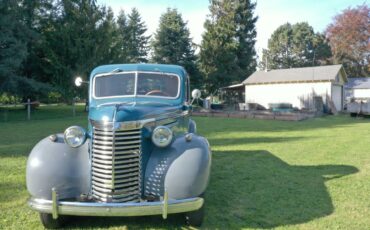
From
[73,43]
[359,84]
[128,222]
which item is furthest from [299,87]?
[128,222]

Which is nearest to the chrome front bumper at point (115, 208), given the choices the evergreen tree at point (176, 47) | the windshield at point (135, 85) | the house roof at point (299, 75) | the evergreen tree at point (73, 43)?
the windshield at point (135, 85)

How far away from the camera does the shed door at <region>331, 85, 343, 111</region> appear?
1199 inches

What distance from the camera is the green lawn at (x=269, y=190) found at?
15.0ft

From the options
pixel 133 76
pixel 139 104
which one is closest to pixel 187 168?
pixel 139 104

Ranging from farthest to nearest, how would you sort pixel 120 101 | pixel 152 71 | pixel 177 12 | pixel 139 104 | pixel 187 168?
pixel 177 12, pixel 152 71, pixel 120 101, pixel 139 104, pixel 187 168

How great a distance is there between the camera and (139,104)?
4922mm

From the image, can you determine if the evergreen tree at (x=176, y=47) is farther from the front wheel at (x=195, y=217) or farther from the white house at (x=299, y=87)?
the front wheel at (x=195, y=217)

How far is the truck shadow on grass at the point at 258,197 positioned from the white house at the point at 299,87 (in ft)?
78.1

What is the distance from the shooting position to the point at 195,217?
428cm

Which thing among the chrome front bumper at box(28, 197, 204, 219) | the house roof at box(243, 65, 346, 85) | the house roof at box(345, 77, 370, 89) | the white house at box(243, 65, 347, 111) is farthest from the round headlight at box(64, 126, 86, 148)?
the house roof at box(345, 77, 370, 89)

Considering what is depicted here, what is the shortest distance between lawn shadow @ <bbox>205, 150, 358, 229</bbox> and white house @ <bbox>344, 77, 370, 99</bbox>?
128 ft

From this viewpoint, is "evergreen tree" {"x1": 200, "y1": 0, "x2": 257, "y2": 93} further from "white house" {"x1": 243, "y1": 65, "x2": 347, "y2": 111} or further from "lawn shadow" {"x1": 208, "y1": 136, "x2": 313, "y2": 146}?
"lawn shadow" {"x1": 208, "y1": 136, "x2": 313, "y2": 146}

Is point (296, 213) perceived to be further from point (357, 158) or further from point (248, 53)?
point (248, 53)

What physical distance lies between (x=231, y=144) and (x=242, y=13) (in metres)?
38.6
